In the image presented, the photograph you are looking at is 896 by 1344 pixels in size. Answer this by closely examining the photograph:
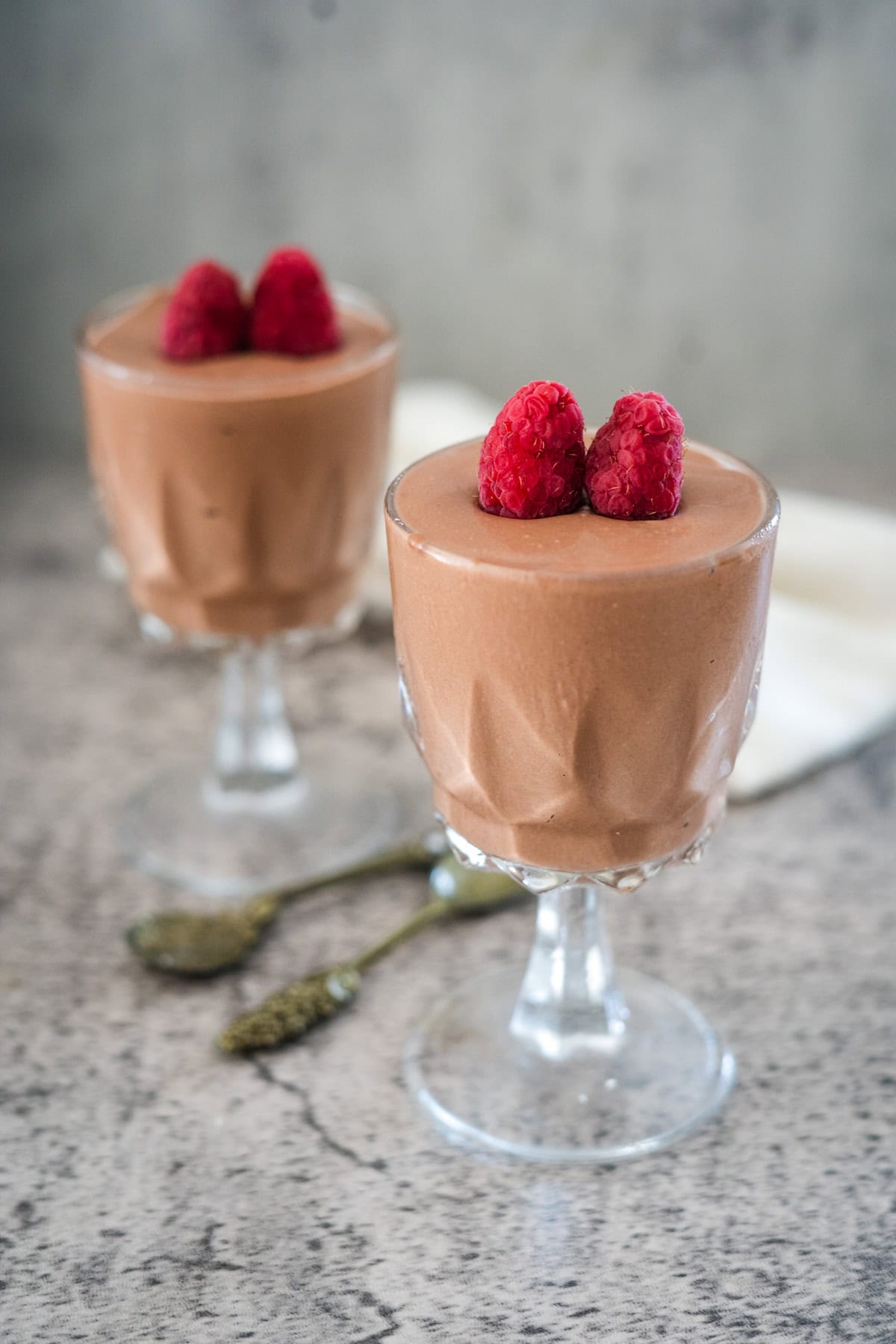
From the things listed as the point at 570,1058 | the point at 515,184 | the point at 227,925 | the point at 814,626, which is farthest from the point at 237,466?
the point at 515,184

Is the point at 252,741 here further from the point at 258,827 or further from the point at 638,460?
the point at 638,460

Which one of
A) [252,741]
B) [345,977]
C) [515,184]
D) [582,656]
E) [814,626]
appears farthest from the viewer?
[515,184]

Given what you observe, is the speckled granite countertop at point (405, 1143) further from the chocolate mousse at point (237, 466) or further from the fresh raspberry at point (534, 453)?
the fresh raspberry at point (534, 453)

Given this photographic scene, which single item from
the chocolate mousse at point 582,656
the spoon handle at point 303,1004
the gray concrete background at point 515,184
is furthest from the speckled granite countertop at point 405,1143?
the gray concrete background at point 515,184

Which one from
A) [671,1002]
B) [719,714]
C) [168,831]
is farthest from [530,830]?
[168,831]

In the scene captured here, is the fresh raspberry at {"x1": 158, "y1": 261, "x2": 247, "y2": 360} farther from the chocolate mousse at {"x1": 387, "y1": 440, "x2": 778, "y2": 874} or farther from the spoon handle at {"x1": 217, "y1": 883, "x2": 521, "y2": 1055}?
the spoon handle at {"x1": 217, "y1": 883, "x2": 521, "y2": 1055}

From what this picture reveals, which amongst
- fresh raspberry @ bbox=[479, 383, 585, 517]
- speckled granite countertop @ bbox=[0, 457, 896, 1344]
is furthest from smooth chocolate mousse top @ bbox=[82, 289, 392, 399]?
speckled granite countertop @ bbox=[0, 457, 896, 1344]
